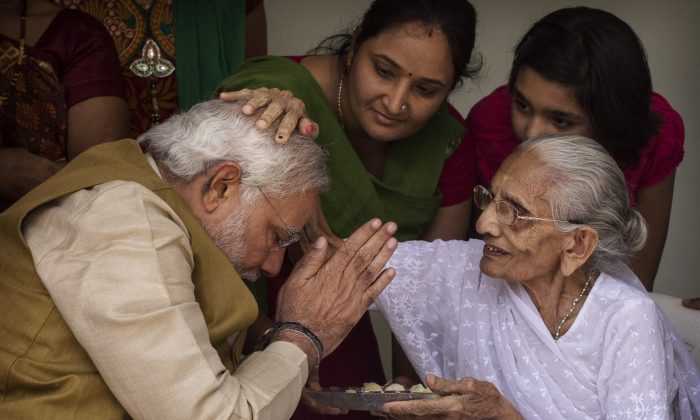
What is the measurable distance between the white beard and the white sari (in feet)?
2.37

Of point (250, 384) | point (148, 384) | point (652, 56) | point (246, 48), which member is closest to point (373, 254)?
point (250, 384)

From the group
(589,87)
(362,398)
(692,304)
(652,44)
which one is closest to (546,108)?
(589,87)

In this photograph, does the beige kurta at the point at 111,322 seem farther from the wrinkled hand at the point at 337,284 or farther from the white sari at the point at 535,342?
the white sari at the point at 535,342

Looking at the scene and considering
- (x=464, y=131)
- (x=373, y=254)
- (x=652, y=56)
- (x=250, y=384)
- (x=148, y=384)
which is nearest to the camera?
(x=148, y=384)

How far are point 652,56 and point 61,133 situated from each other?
284 centimetres

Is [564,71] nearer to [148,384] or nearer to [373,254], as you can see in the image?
[373,254]

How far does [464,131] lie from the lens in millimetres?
3197

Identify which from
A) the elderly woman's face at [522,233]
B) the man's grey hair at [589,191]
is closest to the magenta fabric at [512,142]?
the man's grey hair at [589,191]

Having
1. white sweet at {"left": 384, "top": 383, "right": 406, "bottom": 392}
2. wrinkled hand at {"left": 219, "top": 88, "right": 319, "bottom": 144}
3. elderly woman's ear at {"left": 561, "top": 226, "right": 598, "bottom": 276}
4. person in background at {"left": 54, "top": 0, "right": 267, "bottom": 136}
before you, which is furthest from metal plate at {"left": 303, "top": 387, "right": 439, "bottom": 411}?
person in background at {"left": 54, "top": 0, "right": 267, "bottom": 136}

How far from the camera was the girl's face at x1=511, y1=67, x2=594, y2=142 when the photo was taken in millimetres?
2783

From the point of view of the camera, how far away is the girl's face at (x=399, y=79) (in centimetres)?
277

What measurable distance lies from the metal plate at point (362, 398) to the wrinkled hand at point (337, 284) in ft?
0.35

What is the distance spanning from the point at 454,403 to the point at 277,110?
812 mm

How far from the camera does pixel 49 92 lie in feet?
9.28
